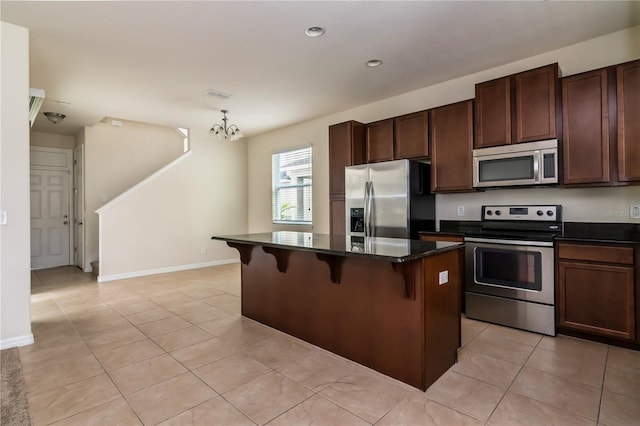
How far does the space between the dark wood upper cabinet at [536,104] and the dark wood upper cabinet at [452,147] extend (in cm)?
47

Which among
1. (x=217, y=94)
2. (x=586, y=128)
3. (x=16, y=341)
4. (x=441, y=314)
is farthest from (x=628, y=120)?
(x=16, y=341)

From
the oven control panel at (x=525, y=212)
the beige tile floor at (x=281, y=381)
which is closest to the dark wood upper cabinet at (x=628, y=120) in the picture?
the oven control panel at (x=525, y=212)

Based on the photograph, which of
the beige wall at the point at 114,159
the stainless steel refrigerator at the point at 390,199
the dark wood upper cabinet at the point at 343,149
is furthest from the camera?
the beige wall at the point at 114,159

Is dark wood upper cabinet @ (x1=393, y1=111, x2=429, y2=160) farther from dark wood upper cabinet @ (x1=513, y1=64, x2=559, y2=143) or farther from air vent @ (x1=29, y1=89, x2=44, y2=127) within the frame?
air vent @ (x1=29, y1=89, x2=44, y2=127)

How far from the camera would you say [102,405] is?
194 centimetres

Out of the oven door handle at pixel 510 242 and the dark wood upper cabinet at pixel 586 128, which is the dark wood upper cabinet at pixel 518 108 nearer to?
the dark wood upper cabinet at pixel 586 128

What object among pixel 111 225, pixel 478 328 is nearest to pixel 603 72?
pixel 478 328

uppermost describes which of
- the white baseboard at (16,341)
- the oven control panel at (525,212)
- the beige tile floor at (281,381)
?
the oven control panel at (525,212)

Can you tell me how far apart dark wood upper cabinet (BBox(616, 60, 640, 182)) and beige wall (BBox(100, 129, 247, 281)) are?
6.17 meters

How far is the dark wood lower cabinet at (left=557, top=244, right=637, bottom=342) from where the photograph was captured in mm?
2553

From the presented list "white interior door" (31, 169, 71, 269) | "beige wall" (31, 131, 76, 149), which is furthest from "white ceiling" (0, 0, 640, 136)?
"white interior door" (31, 169, 71, 269)

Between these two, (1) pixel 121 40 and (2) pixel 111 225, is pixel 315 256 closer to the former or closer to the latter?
(1) pixel 121 40

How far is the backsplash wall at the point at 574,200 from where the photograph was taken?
291cm

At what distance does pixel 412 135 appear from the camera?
402 cm
